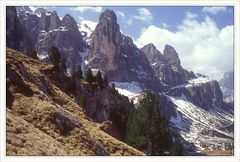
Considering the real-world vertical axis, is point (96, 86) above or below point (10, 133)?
above

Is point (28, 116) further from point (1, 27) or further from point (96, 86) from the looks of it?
point (96, 86)

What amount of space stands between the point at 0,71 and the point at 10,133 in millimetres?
3211

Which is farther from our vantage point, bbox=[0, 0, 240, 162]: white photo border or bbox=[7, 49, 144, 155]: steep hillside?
bbox=[7, 49, 144, 155]: steep hillside

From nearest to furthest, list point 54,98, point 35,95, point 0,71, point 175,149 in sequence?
1. point 0,71
2. point 35,95
3. point 54,98
4. point 175,149

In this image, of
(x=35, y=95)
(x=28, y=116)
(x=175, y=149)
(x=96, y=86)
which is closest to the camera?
(x=28, y=116)
